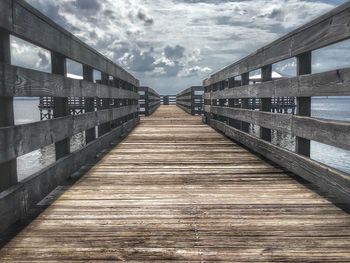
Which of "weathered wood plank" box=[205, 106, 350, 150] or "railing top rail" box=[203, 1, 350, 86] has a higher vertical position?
"railing top rail" box=[203, 1, 350, 86]

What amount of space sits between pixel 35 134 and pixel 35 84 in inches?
18.0

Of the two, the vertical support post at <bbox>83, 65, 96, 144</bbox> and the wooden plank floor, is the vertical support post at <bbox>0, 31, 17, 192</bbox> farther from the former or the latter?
the vertical support post at <bbox>83, 65, 96, 144</bbox>

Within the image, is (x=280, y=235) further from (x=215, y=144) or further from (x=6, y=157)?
(x=215, y=144)

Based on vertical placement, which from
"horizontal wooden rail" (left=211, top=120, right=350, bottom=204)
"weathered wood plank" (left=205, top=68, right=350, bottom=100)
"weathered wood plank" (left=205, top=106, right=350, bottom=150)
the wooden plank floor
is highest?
"weathered wood plank" (left=205, top=68, right=350, bottom=100)

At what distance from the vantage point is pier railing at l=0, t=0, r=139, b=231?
305 cm

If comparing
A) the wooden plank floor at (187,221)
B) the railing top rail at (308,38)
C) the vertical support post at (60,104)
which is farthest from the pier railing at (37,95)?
the railing top rail at (308,38)

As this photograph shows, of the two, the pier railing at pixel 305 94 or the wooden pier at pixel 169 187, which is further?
the pier railing at pixel 305 94

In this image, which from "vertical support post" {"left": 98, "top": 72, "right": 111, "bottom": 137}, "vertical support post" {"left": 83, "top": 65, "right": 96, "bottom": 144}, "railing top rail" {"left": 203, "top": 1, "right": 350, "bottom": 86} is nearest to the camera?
"railing top rail" {"left": 203, "top": 1, "right": 350, "bottom": 86}

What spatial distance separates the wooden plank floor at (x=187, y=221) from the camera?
2576mm

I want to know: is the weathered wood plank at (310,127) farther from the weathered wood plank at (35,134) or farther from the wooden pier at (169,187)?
the weathered wood plank at (35,134)

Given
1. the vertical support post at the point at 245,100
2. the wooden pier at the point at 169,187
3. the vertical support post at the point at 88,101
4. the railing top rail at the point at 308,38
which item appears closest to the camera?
the wooden pier at the point at 169,187

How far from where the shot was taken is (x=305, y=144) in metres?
4.83

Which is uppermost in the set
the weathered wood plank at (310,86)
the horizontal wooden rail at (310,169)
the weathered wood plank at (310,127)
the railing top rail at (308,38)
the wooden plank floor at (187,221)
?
the railing top rail at (308,38)

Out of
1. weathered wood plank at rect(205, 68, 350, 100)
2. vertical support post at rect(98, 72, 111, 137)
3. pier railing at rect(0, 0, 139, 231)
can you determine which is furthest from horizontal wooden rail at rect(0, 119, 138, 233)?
weathered wood plank at rect(205, 68, 350, 100)
